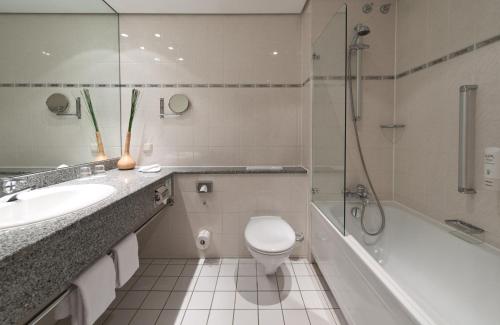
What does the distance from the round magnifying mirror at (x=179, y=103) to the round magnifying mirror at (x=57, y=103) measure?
31.7 inches

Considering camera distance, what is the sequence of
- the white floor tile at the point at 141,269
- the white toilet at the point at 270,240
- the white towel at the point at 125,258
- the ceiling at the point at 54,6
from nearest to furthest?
1. the white towel at the point at 125,258
2. the ceiling at the point at 54,6
3. the white toilet at the point at 270,240
4. the white floor tile at the point at 141,269

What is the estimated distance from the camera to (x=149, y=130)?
228 centimetres

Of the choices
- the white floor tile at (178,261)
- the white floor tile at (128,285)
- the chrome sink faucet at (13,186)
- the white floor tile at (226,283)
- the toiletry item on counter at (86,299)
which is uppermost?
the chrome sink faucet at (13,186)

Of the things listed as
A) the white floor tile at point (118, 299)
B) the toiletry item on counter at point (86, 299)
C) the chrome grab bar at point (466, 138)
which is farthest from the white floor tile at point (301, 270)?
the toiletry item on counter at point (86, 299)

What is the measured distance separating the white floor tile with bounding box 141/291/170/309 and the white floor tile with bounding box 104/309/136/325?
0.08 m

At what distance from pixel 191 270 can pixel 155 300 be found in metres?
0.39

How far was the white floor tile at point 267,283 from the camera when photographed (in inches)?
68.5

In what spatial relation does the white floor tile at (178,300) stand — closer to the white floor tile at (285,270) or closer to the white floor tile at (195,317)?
the white floor tile at (195,317)

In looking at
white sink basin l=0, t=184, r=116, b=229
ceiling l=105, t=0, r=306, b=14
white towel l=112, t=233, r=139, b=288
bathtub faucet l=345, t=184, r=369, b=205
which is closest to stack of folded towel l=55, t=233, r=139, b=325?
white towel l=112, t=233, r=139, b=288

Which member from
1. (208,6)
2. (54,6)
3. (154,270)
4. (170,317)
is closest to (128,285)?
(154,270)

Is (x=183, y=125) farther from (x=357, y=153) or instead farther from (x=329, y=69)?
(x=357, y=153)

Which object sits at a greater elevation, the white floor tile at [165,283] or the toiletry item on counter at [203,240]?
the toiletry item on counter at [203,240]

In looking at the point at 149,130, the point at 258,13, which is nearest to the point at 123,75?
the point at 149,130

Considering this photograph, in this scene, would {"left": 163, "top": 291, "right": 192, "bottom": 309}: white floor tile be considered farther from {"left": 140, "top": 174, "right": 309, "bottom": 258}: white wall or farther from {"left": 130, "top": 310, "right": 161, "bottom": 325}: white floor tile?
{"left": 140, "top": 174, "right": 309, "bottom": 258}: white wall
